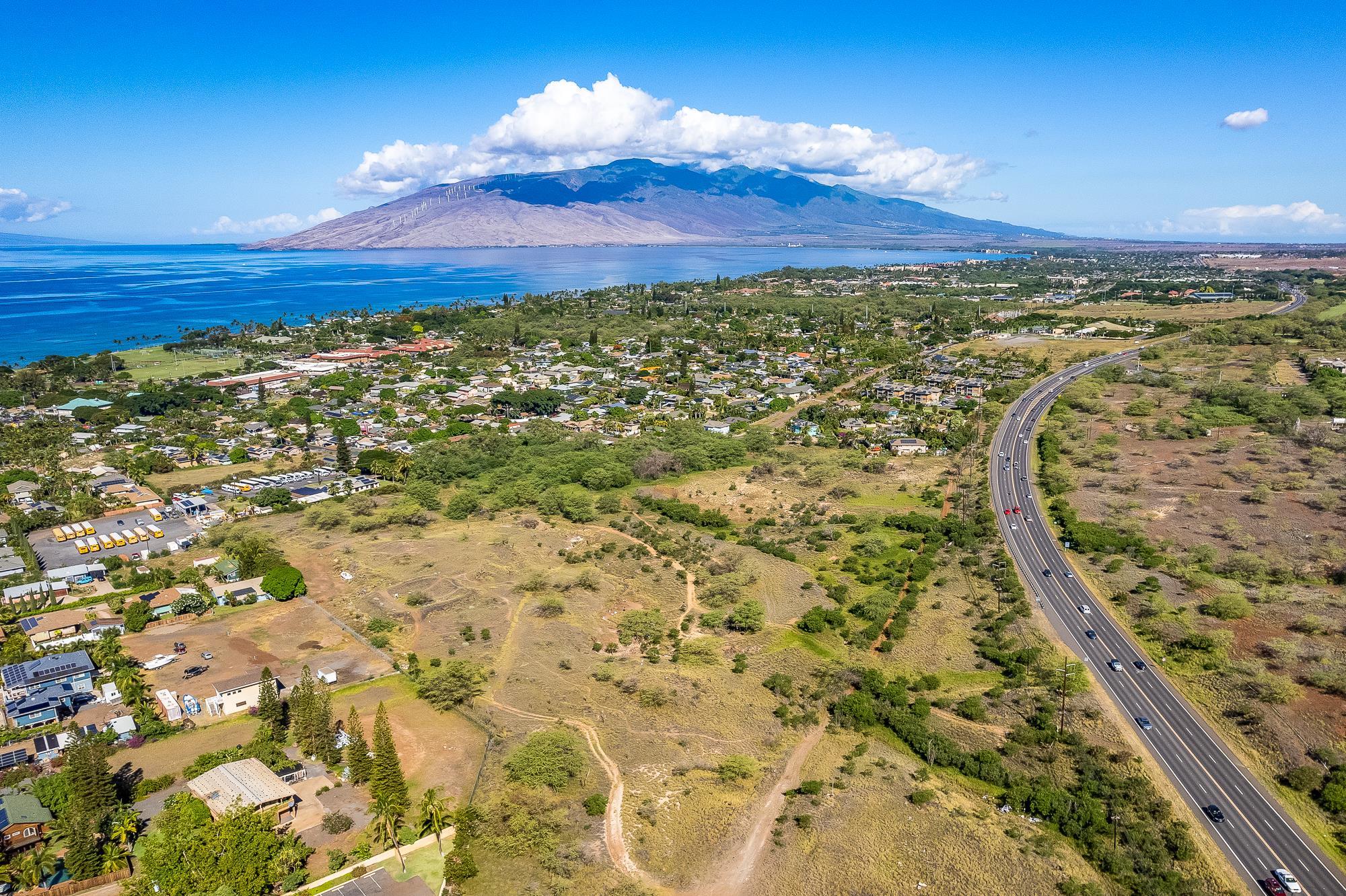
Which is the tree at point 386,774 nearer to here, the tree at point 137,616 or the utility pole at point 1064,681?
the tree at point 137,616

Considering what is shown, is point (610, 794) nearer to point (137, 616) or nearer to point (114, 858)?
point (114, 858)

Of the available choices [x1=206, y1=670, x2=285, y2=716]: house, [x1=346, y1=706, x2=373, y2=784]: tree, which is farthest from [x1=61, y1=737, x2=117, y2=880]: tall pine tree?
[x1=346, y1=706, x2=373, y2=784]: tree

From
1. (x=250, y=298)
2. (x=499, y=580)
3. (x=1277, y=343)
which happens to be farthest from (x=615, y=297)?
(x=499, y=580)

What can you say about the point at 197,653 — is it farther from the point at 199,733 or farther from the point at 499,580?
the point at 499,580

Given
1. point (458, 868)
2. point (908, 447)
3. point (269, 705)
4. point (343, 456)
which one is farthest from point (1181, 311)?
point (269, 705)

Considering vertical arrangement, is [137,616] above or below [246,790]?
below

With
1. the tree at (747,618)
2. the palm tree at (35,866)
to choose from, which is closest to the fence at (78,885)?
the palm tree at (35,866)
